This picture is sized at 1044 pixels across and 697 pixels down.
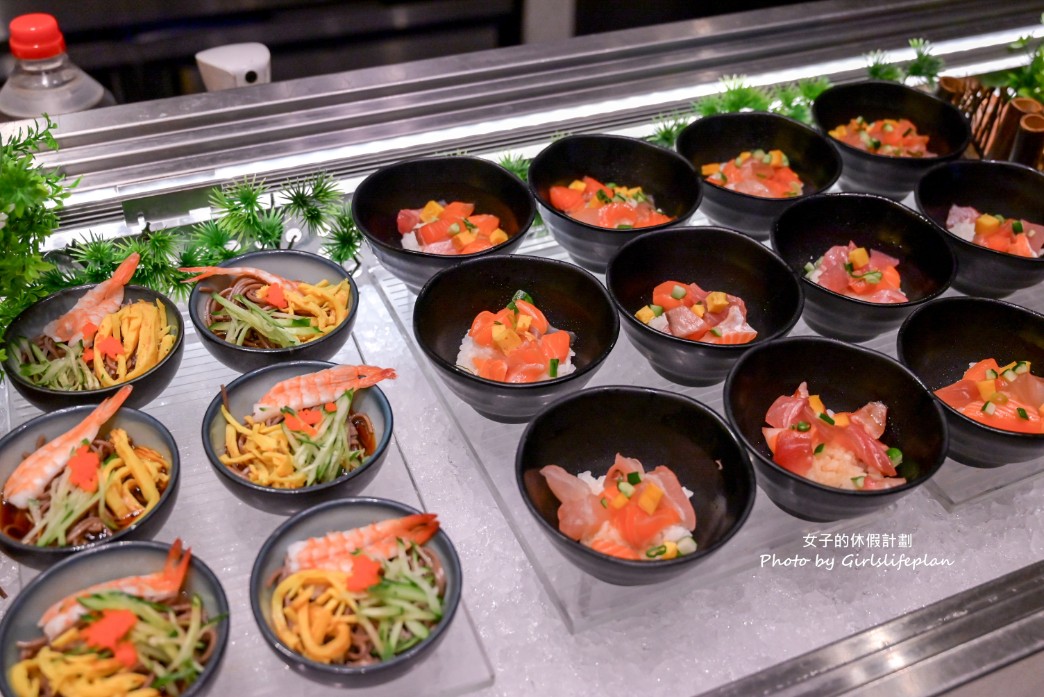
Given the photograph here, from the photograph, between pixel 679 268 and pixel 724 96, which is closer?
pixel 679 268

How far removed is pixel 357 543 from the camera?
1.72m

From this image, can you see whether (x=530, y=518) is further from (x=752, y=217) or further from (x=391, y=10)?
(x=391, y=10)

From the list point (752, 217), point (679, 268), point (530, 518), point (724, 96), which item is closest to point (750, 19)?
point (724, 96)

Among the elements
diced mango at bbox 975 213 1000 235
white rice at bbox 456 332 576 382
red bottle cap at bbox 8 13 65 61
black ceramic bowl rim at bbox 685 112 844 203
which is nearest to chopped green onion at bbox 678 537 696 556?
white rice at bbox 456 332 576 382

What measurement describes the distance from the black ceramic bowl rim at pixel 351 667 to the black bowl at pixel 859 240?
134 cm

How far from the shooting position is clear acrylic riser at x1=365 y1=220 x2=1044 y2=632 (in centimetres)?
185

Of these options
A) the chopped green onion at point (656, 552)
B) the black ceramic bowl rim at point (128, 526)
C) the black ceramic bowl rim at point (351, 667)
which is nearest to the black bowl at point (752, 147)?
the chopped green onion at point (656, 552)

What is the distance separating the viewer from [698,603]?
190cm

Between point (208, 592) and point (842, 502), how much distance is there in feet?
4.32

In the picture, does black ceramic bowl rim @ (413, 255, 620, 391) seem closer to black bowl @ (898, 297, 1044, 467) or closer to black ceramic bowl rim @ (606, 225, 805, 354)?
black ceramic bowl rim @ (606, 225, 805, 354)

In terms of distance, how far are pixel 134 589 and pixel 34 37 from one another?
1.75 meters

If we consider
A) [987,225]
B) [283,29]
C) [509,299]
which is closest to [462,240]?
[509,299]

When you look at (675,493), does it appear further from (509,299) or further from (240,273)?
(240,273)

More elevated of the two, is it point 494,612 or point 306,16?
point 306,16
